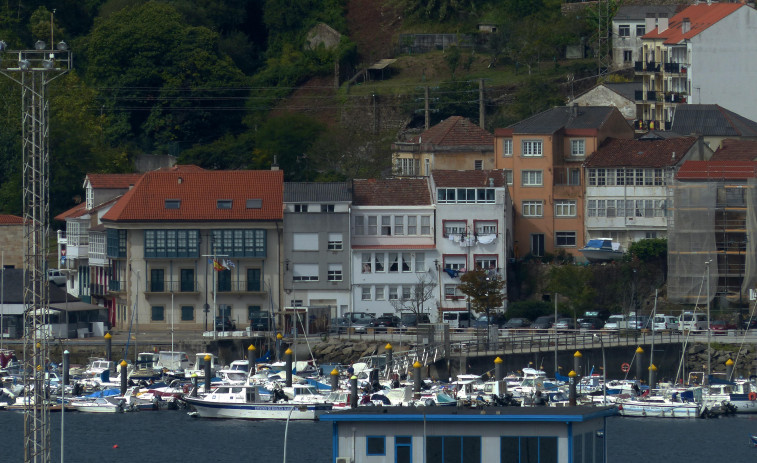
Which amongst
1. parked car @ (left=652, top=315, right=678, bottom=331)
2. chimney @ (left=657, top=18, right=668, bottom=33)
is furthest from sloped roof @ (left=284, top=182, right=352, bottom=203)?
chimney @ (left=657, top=18, right=668, bottom=33)

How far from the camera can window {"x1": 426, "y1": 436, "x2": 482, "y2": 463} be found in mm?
43875

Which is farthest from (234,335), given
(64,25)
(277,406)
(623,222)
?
(64,25)

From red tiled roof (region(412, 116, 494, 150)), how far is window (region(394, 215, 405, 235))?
1003 centimetres

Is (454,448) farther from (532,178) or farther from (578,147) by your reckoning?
(578,147)

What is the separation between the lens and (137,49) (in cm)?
12712

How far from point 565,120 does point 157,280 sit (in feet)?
78.8

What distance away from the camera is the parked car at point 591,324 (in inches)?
3819

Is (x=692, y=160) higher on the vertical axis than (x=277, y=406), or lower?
higher

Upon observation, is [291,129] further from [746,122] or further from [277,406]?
[277,406]

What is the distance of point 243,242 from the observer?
334 feet

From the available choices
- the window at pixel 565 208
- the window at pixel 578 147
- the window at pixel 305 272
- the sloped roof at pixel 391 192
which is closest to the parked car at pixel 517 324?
the sloped roof at pixel 391 192

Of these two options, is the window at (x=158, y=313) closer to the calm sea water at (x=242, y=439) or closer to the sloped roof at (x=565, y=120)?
the calm sea water at (x=242, y=439)

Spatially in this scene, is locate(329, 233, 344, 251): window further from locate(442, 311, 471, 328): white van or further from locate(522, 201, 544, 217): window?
locate(522, 201, 544, 217): window

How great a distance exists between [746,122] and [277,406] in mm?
40714
